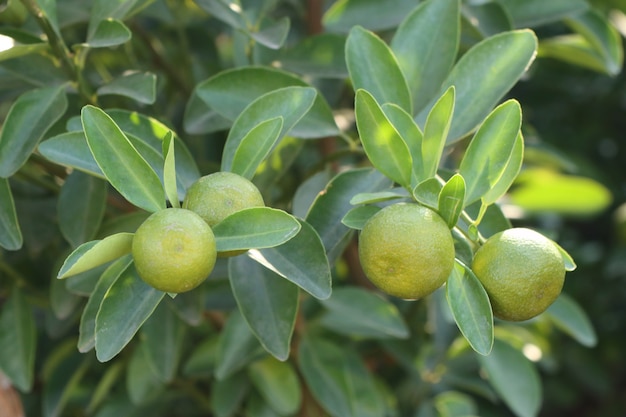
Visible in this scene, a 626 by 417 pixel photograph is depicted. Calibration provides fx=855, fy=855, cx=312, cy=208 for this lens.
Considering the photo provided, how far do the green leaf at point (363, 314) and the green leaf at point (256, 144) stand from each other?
43cm

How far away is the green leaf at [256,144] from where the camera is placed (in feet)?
2.32

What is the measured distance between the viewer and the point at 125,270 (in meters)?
0.68

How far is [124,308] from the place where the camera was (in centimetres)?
68

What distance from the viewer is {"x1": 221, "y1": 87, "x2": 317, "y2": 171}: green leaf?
0.76 meters

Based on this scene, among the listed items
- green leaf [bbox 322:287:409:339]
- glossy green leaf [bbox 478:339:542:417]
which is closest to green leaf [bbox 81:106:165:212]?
green leaf [bbox 322:287:409:339]

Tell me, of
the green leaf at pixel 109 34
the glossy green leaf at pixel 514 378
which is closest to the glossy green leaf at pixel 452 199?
the green leaf at pixel 109 34

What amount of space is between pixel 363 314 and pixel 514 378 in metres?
0.27

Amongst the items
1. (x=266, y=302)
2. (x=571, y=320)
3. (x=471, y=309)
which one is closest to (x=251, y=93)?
(x=266, y=302)

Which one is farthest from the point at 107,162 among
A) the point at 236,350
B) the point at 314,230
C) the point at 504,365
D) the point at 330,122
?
the point at 504,365

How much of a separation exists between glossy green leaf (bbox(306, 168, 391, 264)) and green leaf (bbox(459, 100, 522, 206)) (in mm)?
106

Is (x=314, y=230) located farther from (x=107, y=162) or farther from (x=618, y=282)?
(x=618, y=282)

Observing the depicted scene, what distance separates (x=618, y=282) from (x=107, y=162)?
155 centimetres

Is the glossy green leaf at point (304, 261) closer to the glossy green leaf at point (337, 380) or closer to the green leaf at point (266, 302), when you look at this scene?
the green leaf at point (266, 302)

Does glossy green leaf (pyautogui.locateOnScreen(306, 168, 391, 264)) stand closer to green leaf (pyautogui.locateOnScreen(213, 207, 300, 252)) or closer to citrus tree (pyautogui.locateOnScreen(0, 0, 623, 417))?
citrus tree (pyautogui.locateOnScreen(0, 0, 623, 417))
